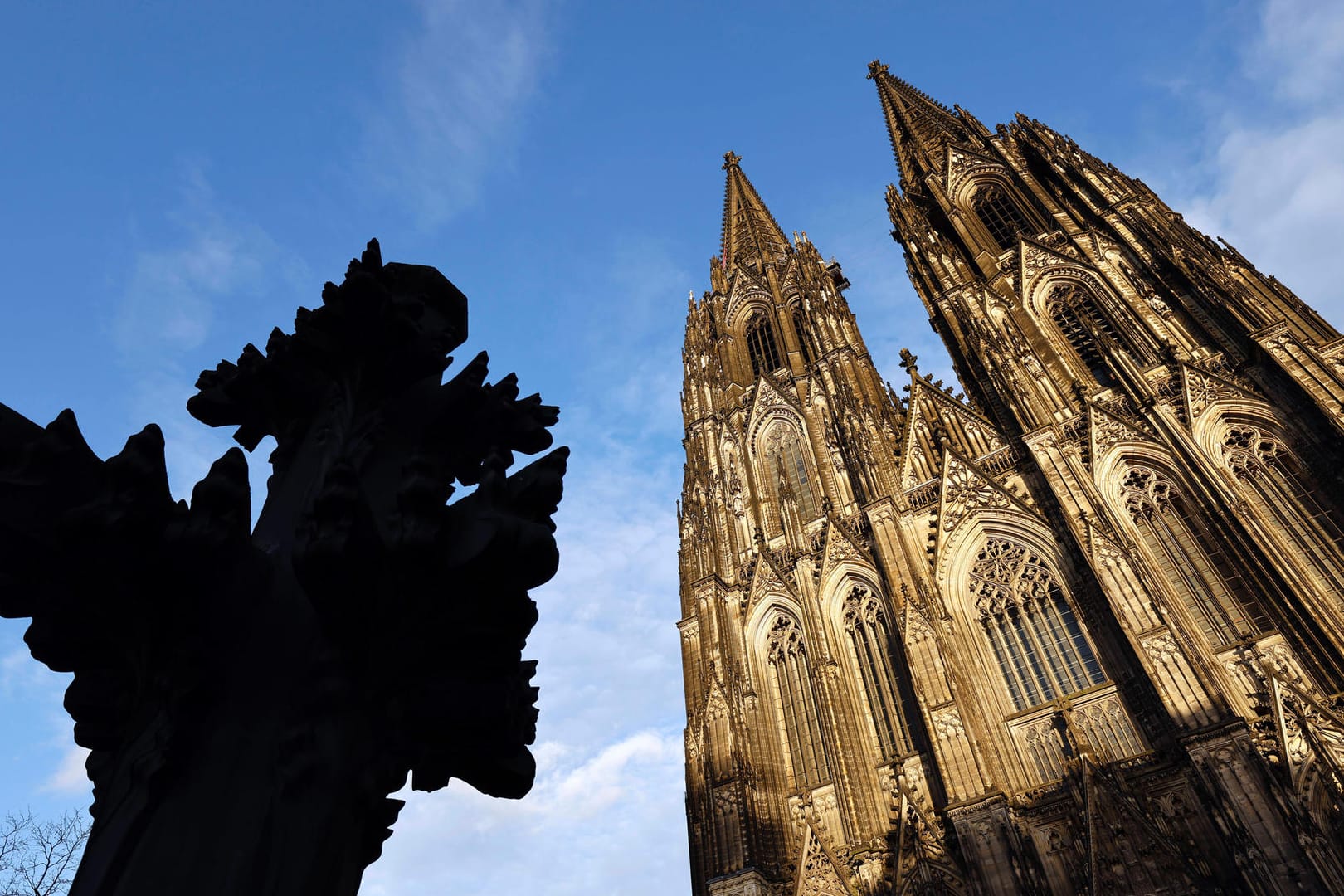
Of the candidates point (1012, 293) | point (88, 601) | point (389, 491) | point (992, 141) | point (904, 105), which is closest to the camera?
point (88, 601)

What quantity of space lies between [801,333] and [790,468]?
7.24 metres

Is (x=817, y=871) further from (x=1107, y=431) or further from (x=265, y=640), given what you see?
(x=265, y=640)

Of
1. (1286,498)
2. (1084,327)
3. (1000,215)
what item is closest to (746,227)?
(1000,215)

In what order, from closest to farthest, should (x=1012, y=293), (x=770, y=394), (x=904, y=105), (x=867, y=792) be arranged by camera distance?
(x=867, y=792) < (x=1012, y=293) < (x=770, y=394) < (x=904, y=105)

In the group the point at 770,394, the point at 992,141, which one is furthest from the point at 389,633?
the point at 992,141

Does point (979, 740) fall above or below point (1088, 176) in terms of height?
below

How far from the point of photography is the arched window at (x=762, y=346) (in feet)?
101

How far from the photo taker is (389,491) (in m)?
2.82

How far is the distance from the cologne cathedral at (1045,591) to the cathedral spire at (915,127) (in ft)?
19.1

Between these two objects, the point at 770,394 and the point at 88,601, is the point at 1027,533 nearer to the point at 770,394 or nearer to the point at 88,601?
the point at 770,394

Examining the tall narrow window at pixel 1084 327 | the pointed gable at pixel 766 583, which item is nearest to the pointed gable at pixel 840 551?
the pointed gable at pixel 766 583

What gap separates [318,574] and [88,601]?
0.62 meters

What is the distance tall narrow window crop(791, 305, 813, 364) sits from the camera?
97.6ft

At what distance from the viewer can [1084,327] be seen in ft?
72.3
